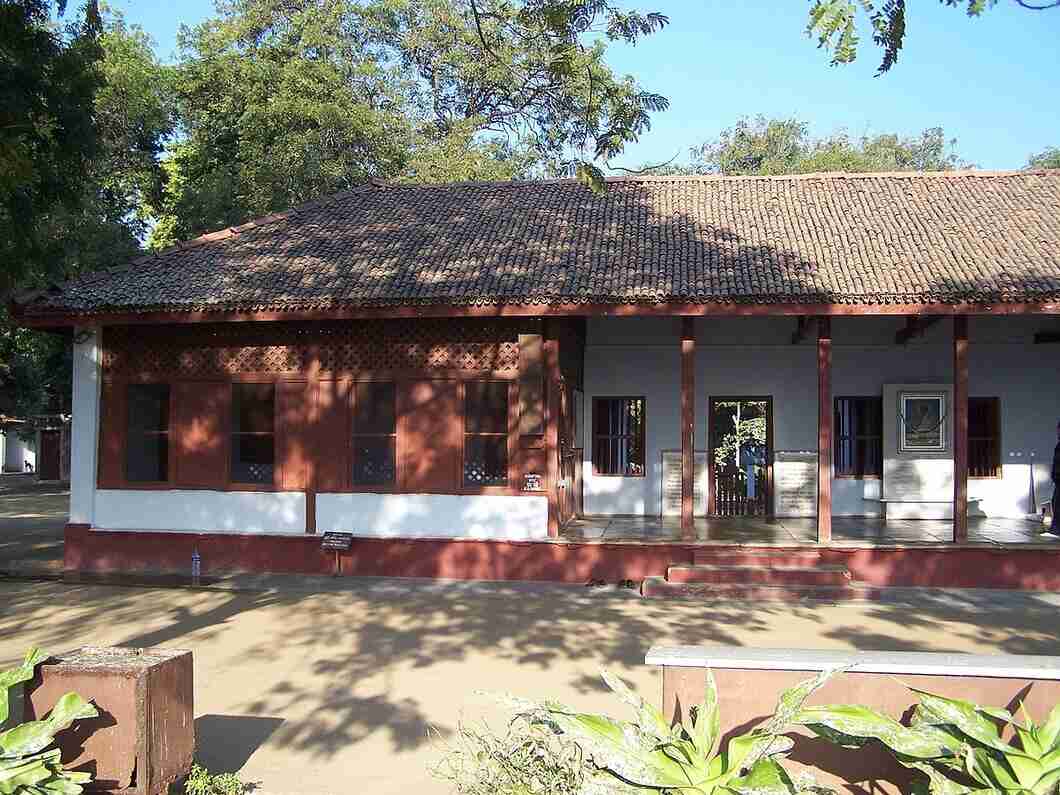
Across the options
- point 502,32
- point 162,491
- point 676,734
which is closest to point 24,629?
point 162,491

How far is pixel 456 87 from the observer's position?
3027 cm

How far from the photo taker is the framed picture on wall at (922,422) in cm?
1383

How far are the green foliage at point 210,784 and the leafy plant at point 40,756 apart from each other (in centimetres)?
58

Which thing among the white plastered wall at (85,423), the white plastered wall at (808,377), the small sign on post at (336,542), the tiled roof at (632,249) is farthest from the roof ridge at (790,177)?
the small sign on post at (336,542)

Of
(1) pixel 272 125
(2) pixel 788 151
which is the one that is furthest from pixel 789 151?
(1) pixel 272 125

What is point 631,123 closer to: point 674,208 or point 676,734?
point 676,734

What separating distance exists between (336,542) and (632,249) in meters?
5.25

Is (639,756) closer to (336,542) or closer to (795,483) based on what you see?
(336,542)

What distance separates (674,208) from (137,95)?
678 inches

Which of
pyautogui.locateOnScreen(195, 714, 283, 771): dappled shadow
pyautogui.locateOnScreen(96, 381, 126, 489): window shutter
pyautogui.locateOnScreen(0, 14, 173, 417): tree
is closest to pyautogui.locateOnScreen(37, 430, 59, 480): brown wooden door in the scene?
pyautogui.locateOnScreen(0, 14, 173, 417): tree

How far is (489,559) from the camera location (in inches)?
458

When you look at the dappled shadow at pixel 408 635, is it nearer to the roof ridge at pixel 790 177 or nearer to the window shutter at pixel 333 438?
the window shutter at pixel 333 438

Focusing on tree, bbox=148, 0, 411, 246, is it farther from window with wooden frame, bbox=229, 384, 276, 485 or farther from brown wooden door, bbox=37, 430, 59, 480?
window with wooden frame, bbox=229, 384, 276, 485

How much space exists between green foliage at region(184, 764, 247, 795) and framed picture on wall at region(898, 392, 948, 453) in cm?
1124
